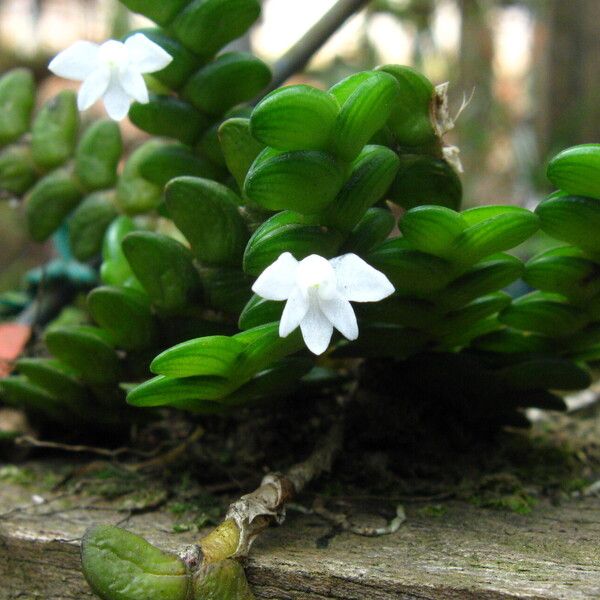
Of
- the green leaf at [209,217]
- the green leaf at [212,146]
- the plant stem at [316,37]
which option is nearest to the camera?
the green leaf at [209,217]

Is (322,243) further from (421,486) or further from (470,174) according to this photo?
(470,174)

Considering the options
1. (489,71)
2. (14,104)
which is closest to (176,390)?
(14,104)

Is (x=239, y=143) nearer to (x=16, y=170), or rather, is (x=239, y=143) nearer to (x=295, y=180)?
(x=295, y=180)

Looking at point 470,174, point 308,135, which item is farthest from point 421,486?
point 470,174

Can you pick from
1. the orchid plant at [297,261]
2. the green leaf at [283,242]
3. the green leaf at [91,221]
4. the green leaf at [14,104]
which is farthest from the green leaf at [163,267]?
the green leaf at [14,104]

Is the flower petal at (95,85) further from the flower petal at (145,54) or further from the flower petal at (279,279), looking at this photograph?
the flower petal at (279,279)

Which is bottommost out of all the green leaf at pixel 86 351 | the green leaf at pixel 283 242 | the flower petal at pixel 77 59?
the green leaf at pixel 86 351

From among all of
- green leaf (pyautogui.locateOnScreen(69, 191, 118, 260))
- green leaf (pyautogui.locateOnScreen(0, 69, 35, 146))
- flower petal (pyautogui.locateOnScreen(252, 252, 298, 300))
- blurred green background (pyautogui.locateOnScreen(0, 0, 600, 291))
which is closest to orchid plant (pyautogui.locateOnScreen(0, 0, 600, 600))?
flower petal (pyautogui.locateOnScreen(252, 252, 298, 300))
